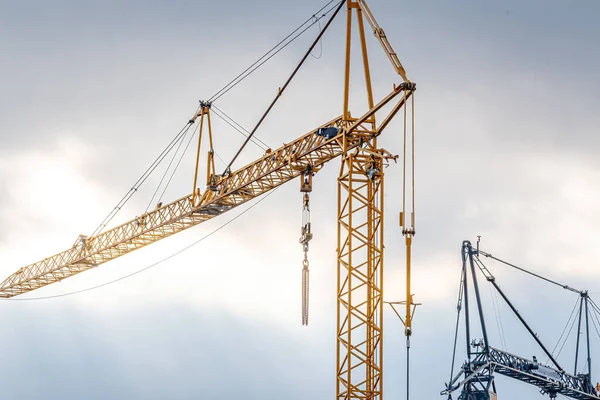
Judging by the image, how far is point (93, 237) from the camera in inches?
3543

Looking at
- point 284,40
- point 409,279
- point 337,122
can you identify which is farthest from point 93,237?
point 409,279

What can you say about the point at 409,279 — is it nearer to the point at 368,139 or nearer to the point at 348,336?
the point at 348,336

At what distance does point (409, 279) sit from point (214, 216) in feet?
90.6

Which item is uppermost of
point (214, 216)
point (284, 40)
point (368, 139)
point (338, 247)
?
point (284, 40)

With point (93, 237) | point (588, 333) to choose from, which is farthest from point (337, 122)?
point (588, 333)

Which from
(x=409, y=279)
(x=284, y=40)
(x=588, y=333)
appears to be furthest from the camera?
(x=588, y=333)

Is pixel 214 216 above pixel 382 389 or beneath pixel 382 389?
above

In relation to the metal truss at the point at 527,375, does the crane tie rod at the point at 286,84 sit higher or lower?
higher

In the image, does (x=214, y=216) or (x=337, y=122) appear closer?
(x=337, y=122)

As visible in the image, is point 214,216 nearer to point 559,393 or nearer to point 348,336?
point 348,336

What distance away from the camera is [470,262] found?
79.6 metres

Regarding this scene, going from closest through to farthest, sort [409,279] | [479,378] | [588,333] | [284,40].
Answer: [409,279], [284,40], [479,378], [588,333]

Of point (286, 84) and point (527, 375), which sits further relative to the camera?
point (527, 375)

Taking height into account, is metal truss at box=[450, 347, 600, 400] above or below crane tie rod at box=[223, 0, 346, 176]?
below
